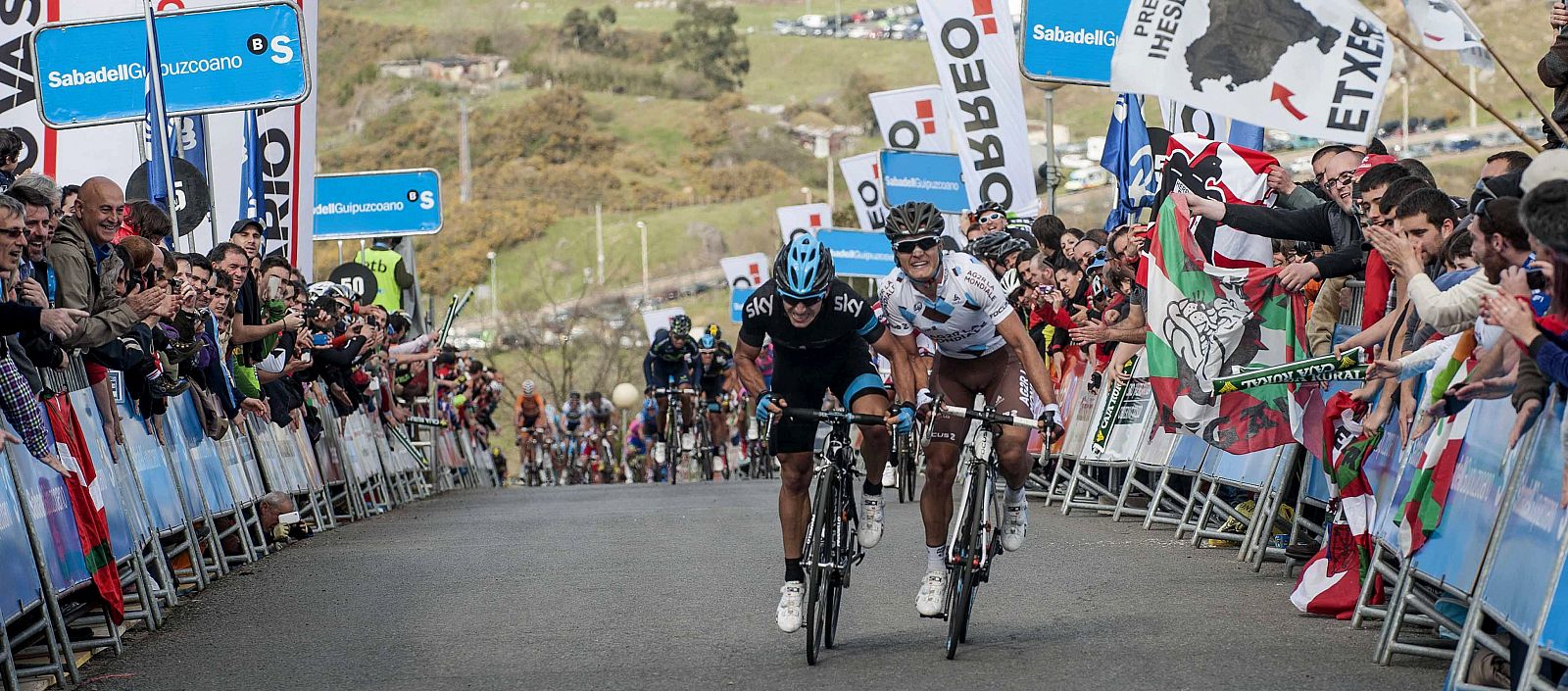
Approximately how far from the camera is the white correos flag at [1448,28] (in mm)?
9586

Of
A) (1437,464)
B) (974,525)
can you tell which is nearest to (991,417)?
(974,525)

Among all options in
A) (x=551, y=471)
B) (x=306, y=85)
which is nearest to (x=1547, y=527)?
(x=306, y=85)

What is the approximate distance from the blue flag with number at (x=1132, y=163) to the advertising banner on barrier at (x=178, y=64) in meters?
7.18

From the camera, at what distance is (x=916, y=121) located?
28.6 metres

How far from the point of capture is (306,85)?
50.0 feet

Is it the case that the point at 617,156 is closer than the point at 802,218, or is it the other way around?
the point at 802,218

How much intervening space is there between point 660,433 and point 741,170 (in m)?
138

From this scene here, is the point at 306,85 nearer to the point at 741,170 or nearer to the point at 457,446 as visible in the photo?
the point at 457,446

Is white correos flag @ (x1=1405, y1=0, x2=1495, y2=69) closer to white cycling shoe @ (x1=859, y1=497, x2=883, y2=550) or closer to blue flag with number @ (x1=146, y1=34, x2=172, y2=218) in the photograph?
white cycling shoe @ (x1=859, y1=497, x2=883, y2=550)

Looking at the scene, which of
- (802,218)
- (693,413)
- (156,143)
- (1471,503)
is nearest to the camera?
(1471,503)

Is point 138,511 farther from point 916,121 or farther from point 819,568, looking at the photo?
point 916,121

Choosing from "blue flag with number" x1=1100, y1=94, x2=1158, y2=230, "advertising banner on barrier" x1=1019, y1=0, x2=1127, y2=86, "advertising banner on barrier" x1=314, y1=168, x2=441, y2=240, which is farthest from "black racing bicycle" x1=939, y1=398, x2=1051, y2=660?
"advertising banner on barrier" x1=314, y1=168, x2=441, y2=240

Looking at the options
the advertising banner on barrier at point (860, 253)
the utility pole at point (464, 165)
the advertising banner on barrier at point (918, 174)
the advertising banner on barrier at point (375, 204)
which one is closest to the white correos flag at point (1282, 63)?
the advertising banner on barrier at point (918, 174)

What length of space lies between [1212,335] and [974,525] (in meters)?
4.16
